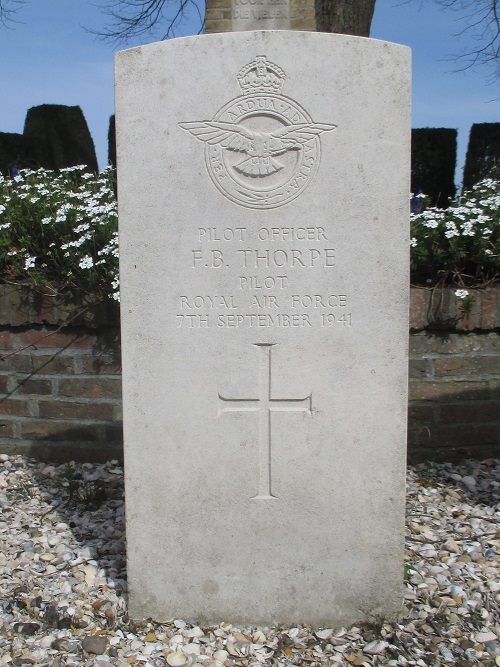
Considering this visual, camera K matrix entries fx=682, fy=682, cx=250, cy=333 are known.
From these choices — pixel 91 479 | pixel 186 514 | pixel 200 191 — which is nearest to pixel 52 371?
pixel 91 479

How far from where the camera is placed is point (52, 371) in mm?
3740

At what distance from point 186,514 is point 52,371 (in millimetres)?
1705

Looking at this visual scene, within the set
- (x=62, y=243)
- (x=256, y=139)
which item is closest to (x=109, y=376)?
(x=62, y=243)

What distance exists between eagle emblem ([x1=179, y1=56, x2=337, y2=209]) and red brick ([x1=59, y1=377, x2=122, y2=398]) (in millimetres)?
1826

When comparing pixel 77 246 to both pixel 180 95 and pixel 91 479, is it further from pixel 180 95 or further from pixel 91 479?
pixel 180 95

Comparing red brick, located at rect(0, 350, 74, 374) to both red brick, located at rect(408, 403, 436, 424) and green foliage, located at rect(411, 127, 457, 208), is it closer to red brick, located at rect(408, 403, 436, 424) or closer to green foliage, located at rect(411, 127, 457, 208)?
red brick, located at rect(408, 403, 436, 424)

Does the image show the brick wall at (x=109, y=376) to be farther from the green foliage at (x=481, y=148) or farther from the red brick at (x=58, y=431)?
the green foliage at (x=481, y=148)

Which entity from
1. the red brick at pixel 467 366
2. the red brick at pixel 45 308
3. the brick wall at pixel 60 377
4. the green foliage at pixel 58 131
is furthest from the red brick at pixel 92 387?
the green foliage at pixel 58 131

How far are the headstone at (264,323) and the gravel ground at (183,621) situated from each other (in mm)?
102

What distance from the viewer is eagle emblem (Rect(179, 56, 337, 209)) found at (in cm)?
213

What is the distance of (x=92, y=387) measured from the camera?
3.72 m

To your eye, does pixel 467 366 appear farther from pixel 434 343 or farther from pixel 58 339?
pixel 58 339

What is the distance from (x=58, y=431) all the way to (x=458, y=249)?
7.92ft

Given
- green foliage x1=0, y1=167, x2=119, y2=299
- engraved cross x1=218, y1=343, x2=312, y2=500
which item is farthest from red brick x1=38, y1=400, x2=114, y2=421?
engraved cross x1=218, y1=343, x2=312, y2=500
